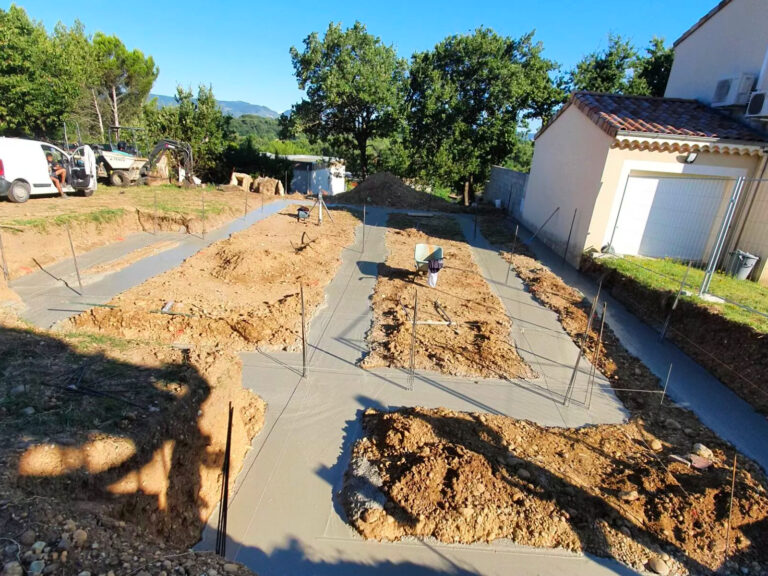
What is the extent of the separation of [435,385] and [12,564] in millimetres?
4145

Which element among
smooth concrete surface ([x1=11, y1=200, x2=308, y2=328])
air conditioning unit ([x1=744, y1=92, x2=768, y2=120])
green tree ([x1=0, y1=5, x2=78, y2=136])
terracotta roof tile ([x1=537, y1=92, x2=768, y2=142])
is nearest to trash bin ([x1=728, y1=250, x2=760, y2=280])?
terracotta roof tile ([x1=537, y1=92, x2=768, y2=142])

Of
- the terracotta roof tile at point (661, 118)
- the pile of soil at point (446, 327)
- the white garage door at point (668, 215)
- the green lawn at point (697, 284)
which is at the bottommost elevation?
the pile of soil at point (446, 327)

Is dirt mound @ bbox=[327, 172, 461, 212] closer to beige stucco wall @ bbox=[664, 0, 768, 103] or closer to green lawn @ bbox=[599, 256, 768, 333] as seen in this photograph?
beige stucco wall @ bbox=[664, 0, 768, 103]

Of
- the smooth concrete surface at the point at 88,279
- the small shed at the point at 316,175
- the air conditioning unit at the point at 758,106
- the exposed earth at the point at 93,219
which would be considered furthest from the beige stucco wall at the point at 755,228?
the small shed at the point at 316,175

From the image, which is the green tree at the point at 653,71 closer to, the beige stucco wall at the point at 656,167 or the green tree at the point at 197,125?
the beige stucco wall at the point at 656,167

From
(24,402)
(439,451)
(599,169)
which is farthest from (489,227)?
(24,402)

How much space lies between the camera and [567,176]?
1200 cm

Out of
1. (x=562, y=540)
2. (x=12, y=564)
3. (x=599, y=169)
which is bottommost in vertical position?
(x=562, y=540)

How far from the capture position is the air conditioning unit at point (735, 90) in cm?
936

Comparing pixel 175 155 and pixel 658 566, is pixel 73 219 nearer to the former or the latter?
pixel 658 566

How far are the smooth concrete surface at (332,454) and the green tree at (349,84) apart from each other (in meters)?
17.7

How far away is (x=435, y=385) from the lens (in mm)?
5281

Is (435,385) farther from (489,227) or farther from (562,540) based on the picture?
(489,227)

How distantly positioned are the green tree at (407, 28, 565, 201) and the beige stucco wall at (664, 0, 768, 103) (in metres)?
10.0
